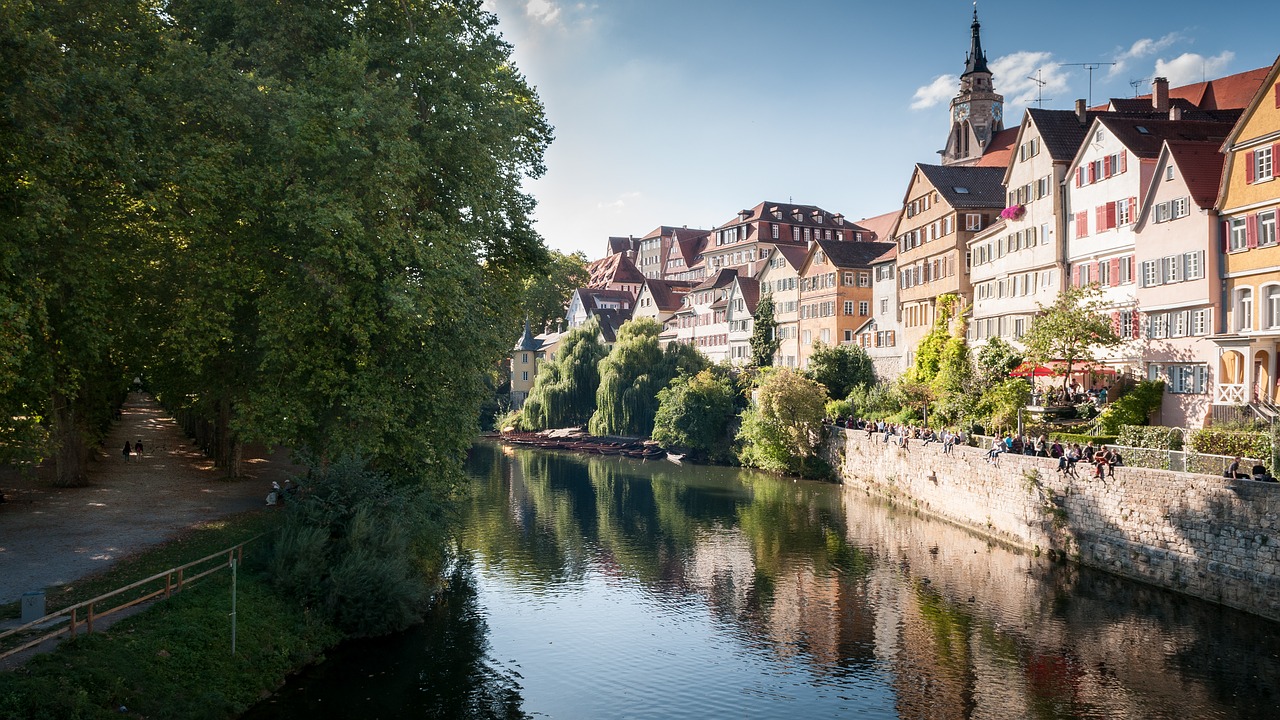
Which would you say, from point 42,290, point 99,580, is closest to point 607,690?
point 99,580

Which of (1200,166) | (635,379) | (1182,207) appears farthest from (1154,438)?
(635,379)

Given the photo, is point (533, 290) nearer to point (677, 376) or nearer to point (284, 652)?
point (677, 376)

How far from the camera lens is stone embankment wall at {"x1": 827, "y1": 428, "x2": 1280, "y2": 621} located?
77.0ft

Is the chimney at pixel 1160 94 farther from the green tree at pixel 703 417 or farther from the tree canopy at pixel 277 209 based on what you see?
the tree canopy at pixel 277 209

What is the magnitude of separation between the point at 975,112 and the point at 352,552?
8612cm

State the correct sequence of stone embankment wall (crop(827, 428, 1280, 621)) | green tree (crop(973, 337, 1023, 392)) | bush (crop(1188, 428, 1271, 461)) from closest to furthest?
1. stone embankment wall (crop(827, 428, 1280, 621))
2. bush (crop(1188, 428, 1271, 461))
3. green tree (crop(973, 337, 1023, 392))

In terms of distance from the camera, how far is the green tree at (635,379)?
7175 cm

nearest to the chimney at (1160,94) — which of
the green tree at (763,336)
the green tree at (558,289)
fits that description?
the green tree at (763,336)

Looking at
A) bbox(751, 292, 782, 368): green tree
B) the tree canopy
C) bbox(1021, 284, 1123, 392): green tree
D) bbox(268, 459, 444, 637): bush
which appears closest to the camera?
the tree canopy

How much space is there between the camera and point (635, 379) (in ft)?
238

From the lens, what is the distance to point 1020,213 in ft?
152

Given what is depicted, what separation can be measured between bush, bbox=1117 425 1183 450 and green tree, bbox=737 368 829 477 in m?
23.5

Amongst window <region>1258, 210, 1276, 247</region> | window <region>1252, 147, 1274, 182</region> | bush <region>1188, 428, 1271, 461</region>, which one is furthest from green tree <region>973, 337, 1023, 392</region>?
bush <region>1188, 428, 1271, 461</region>

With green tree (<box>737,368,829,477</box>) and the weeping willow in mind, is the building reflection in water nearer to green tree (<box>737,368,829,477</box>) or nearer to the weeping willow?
green tree (<box>737,368,829,477</box>)
